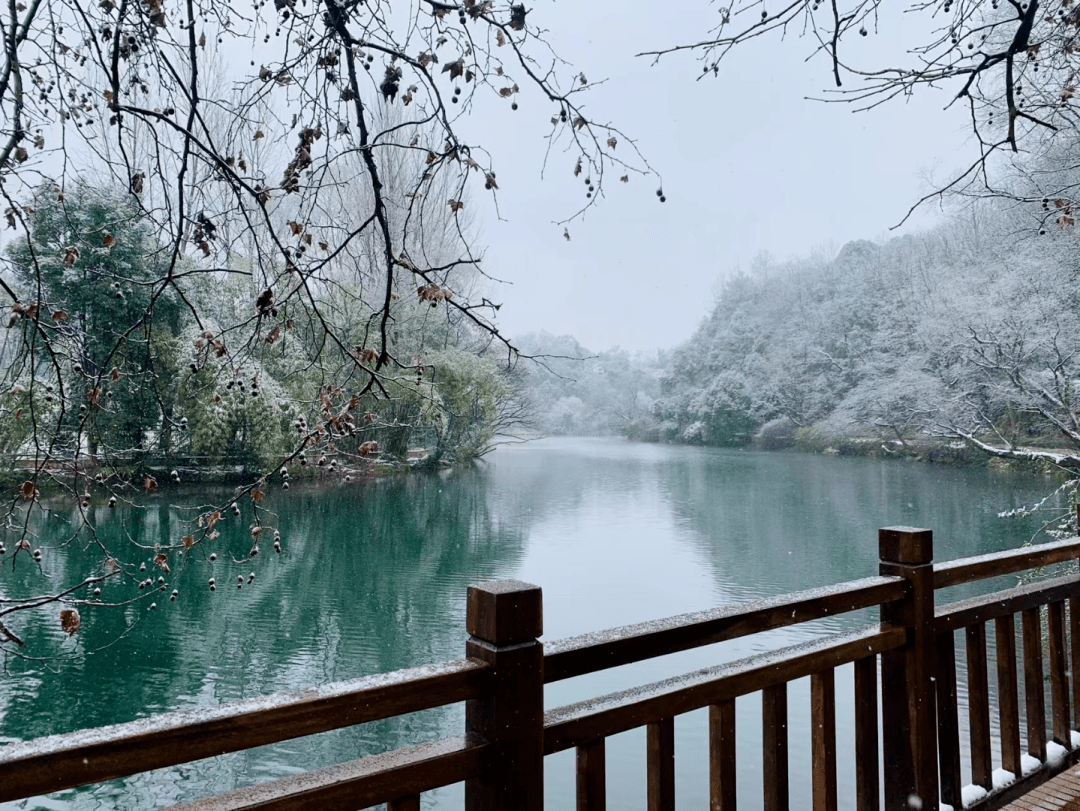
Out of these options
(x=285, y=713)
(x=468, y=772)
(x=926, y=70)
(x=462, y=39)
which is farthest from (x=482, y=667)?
(x=926, y=70)

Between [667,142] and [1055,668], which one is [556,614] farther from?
[667,142]

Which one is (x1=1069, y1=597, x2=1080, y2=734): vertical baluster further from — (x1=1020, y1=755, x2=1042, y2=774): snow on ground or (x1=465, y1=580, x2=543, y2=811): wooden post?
(x1=465, y1=580, x2=543, y2=811): wooden post

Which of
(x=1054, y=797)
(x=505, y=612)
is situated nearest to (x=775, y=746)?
(x=505, y=612)

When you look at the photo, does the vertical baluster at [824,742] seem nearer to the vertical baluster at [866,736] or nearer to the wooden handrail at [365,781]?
the vertical baluster at [866,736]

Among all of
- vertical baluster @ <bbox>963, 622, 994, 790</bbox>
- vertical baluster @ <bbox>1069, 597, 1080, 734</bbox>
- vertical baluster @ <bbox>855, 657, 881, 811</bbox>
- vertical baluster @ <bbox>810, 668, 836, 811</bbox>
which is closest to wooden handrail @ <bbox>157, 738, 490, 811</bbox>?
vertical baluster @ <bbox>810, 668, 836, 811</bbox>

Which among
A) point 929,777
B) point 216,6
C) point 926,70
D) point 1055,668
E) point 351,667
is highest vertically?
point 216,6

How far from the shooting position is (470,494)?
15109 mm

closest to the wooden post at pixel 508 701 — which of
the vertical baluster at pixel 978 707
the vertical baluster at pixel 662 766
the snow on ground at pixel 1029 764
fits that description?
the vertical baluster at pixel 662 766

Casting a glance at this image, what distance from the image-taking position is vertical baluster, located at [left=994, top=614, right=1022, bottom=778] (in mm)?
1695

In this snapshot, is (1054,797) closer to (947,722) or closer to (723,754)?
(947,722)

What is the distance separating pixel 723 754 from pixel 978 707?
777 mm

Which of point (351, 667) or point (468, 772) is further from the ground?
point (468, 772)

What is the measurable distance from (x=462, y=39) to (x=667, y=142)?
4275 cm

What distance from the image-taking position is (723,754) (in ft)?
3.96
